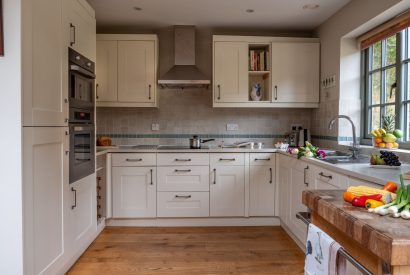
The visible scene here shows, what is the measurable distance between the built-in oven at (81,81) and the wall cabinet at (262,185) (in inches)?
69.8

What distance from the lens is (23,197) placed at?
63.5 inches

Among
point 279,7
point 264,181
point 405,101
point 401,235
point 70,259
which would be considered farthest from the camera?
point 264,181

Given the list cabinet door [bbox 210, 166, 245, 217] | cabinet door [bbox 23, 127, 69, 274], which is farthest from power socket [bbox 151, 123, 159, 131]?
cabinet door [bbox 23, 127, 69, 274]

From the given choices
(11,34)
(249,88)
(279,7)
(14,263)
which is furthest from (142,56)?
(14,263)

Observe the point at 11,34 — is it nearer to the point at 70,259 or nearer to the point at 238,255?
the point at 70,259

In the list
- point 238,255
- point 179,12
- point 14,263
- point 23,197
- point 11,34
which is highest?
point 179,12

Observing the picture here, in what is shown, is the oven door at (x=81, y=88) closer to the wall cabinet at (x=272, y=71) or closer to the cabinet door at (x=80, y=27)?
the cabinet door at (x=80, y=27)

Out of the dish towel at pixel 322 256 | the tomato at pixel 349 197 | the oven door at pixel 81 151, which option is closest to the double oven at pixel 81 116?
the oven door at pixel 81 151

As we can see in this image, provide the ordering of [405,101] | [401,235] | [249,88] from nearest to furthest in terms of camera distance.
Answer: [401,235], [405,101], [249,88]

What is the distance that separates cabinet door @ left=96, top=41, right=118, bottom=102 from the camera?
3.45 meters

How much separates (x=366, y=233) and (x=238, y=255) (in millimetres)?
2011

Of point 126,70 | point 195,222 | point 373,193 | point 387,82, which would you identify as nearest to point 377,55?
point 387,82

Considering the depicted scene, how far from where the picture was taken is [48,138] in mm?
1869

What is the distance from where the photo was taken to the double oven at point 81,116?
2.25 metres
